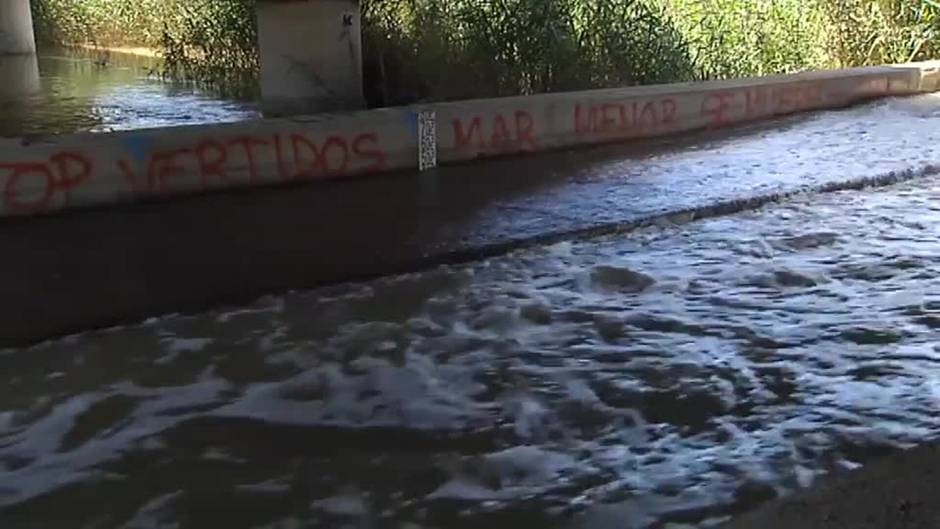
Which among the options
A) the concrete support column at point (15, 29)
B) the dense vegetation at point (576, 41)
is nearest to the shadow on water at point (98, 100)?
the dense vegetation at point (576, 41)

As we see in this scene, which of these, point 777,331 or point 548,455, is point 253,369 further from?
point 777,331

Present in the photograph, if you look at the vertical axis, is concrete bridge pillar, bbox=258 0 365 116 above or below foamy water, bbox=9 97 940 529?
above

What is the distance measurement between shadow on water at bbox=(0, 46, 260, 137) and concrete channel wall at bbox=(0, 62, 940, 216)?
485cm

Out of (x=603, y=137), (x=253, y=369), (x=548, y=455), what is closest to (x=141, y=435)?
(x=253, y=369)

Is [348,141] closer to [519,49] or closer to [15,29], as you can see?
[519,49]

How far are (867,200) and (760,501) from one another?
641 centimetres

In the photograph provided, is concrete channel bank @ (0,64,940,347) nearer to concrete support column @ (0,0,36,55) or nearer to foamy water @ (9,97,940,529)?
foamy water @ (9,97,940,529)

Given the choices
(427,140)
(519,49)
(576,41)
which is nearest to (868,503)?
(427,140)

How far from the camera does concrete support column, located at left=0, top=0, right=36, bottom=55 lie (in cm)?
2916

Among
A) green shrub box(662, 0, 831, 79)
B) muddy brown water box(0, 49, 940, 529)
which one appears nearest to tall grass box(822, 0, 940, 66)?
green shrub box(662, 0, 831, 79)

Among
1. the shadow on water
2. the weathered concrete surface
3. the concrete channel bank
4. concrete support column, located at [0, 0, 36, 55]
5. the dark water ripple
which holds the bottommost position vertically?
the dark water ripple

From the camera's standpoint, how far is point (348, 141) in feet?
35.8

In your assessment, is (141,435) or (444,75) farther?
(444,75)

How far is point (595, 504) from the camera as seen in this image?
4516 mm
